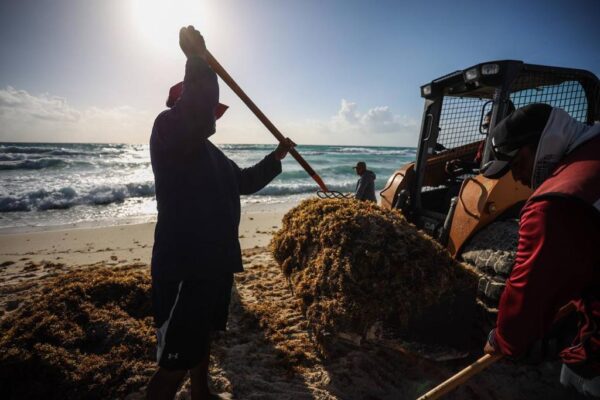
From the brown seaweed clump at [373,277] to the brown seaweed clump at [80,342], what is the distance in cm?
159

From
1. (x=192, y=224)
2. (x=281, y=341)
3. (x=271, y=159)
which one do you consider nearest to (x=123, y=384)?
(x=281, y=341)

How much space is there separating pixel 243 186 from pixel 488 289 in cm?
222

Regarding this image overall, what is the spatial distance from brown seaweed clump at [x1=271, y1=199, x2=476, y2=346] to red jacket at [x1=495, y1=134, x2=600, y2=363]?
1021 millimetres

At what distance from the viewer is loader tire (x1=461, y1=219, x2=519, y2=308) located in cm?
264

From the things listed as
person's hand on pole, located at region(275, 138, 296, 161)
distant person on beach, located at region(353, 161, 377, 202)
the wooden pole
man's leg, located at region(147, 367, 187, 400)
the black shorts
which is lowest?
man's leg, located at region(147, 367, 187, 400)

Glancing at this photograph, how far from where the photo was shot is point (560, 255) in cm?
129

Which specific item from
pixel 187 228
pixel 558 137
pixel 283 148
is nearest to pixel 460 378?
pixel 558 137

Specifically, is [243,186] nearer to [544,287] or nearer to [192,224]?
[192,224]

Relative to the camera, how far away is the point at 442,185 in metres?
5.22

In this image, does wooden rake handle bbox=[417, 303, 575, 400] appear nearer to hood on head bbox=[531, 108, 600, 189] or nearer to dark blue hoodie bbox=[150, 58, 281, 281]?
hood on head bbox=[531, 108, 600, 189]

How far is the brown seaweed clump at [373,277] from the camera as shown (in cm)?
248

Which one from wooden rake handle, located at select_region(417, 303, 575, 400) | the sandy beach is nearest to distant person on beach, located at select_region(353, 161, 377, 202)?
the sandy beach

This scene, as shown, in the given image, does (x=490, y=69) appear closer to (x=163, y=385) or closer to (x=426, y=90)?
(x=426, y=90)

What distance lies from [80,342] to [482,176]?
4.16m
